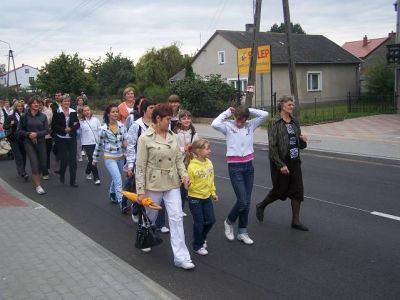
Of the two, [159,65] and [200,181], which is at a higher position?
[159,65]

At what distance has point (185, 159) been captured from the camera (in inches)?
222

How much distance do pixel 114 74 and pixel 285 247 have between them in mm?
53194

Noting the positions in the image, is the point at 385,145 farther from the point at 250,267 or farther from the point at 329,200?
the point at 250,267

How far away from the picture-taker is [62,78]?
40.2m

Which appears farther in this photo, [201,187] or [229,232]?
[229,232]

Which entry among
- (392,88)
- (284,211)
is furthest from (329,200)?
(392,88)

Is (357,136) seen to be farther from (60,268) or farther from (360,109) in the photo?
(60,268)

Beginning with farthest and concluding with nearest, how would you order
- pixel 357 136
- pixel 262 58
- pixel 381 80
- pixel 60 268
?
1. pixel 381 80
2. pixel 262 58
3. pixel 357 136
4. pixel 60 268

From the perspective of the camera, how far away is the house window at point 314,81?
3866 centimetres

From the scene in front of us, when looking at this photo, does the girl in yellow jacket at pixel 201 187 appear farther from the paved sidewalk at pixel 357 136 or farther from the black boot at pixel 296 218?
the paved sidewalk at pixel 357 136

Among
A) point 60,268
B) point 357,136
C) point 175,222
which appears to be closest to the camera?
point 60,268

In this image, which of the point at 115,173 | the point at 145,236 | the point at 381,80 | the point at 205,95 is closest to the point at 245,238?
the point at 145,236

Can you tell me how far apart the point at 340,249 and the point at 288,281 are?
3.73 feet

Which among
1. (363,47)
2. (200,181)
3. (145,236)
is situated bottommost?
(145,236)
